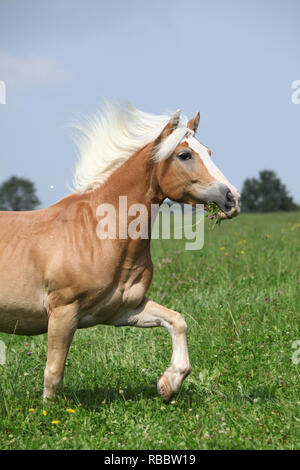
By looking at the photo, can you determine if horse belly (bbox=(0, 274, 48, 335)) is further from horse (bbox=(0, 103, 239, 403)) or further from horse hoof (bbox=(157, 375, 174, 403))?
horse hoof (bbox=(157, 375, 174, 403))

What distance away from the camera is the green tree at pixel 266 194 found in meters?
82.8

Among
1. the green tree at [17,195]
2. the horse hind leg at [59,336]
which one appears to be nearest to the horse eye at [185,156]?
the horse hind leg at [59,336]

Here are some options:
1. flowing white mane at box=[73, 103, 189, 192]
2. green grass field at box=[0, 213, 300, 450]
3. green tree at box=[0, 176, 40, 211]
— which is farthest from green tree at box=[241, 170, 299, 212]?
flowing white mane at box=[73, 103, 189, 192]

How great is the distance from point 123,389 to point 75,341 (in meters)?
1.76

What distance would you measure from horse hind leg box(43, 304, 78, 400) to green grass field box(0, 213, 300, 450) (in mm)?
→ 313

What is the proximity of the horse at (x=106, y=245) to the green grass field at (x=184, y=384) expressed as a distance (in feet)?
1.14

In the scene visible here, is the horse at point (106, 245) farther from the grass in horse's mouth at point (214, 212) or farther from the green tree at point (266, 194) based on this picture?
the green tree at point (266, 194)

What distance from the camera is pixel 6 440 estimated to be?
13.6ft

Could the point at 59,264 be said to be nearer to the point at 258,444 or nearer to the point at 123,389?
the point at 123,389

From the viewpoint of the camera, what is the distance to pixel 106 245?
444 centimetres

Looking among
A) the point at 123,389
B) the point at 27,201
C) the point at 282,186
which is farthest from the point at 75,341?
the point at 282,186

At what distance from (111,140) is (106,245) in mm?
1007

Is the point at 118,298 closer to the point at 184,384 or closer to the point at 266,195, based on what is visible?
the point at 184,384
